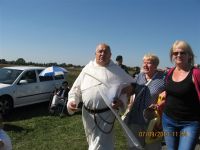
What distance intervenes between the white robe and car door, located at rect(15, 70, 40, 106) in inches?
266

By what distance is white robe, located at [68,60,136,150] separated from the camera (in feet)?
16.1

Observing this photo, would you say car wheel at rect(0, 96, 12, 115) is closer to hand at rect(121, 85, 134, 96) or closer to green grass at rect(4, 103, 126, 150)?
green grass at rect(4, 103, 126, 150)

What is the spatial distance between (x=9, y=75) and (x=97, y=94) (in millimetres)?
7612

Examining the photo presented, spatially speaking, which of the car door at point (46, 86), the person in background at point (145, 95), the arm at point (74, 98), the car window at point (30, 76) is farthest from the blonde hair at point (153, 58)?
the car door at point (46, 86)

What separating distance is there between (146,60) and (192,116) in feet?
4.11

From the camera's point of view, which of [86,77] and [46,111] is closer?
[86,77]

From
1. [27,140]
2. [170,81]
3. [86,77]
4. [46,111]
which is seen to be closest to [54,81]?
[46,111]

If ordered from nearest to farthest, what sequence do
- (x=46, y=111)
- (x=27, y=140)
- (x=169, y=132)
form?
1. (x=169, y=132)
2. (x=27, y=140)
3. (x=46, y=111)

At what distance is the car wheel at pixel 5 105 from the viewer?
10883 millimetres

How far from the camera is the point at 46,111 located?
12188 millimetres

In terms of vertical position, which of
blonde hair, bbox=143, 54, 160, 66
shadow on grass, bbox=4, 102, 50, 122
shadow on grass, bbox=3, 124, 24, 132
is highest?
blonde hair, bbox=143, 54, 160, 66

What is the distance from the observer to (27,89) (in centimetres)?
1188

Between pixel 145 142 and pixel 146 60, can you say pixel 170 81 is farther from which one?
pixel 145 142

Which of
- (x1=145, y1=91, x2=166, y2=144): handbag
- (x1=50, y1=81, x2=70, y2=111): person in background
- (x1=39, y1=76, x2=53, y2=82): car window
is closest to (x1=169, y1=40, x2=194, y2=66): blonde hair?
(x1=145, y1=91, x2=166, y2=144): handbag
